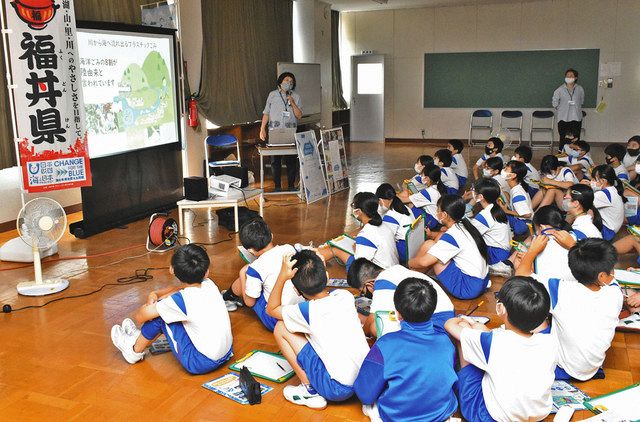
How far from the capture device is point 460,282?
411 cm

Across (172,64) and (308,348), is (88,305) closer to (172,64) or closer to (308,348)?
(308,348)

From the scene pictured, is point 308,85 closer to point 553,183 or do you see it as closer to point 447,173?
point 447,173

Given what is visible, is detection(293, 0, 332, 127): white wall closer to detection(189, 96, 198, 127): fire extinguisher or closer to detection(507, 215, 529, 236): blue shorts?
detection(189, 96, 198, 127): fire extinguisher

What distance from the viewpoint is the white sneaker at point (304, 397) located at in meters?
2.80

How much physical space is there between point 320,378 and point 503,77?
1163cm

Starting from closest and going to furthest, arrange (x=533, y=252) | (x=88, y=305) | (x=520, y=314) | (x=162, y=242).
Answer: (x=520, y=314), (x=533, y=252), (x=88, y=305), (x=162, y=242)

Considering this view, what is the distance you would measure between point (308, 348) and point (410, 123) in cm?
1183

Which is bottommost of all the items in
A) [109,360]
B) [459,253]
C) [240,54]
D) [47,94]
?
[109,360]

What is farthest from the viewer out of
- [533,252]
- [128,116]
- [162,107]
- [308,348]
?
[162,107]

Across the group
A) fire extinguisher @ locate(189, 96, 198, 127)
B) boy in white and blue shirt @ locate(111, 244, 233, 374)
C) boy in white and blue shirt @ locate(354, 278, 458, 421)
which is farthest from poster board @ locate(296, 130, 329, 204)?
boy in white and blue shirt @ locate(354, 278, 458, 421)

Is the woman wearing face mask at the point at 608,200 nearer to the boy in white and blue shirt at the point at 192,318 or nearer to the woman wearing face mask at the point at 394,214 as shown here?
the woman wearing face mask at the point at 394,214

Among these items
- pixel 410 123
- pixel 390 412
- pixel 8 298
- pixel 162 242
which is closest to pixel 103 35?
pixel 162 242

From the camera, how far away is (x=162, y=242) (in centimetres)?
543

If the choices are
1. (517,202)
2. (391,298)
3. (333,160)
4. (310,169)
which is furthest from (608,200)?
(333,160)
